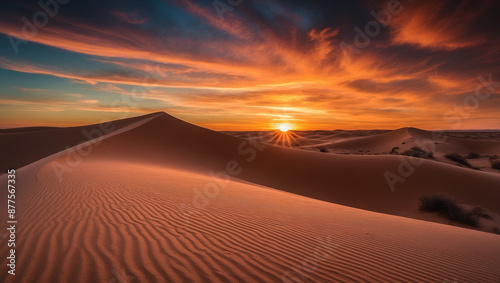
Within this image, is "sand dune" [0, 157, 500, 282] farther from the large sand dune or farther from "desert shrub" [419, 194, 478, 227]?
"desert shrub" [419, 194, 478, 227]

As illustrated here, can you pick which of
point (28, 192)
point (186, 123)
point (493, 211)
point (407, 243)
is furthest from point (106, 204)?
point (186, 123)

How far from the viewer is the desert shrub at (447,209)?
1052 centimetres

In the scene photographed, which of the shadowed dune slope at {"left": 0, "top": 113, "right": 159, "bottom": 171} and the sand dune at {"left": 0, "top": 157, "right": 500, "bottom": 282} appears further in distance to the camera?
the shadowed dune slope at {"left": 0, "top": 113, "right": 159, "bottom": 171}

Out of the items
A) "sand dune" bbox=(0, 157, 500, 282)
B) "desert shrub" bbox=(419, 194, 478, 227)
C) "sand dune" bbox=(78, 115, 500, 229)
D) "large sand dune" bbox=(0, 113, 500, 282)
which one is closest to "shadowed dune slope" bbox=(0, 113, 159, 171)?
"sand dune" bbox=(78, 115, 500, 229)

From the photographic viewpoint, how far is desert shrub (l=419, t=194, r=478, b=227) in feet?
34.5

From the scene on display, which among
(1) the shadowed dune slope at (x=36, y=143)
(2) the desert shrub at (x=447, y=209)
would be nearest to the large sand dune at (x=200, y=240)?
(2) the desert shrub at (x=447, y=209)

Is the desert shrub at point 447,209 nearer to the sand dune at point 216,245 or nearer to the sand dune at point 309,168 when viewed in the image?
the sand dune at point 309,168

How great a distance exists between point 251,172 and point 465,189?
45.3 feet

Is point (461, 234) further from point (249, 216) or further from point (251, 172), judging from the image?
point (251, 172)

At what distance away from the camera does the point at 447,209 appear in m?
11.3

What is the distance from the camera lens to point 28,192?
23.8 feet

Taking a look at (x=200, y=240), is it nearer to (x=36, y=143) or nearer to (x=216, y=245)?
(x=216, y=245)

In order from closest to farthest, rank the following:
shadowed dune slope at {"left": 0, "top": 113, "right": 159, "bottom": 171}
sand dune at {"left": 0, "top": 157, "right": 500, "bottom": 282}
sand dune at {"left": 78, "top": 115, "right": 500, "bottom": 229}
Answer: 1. sand dune at {"left": 0, "top": 157, "right": 500, "bottom": 282}
2. sand dune at {"left": 78, "top": 115, "right": 500, "bottom": 229}
3. shadowed dune slope at {"left": 0, "top": 113, "right": 159, "bottom": 171}

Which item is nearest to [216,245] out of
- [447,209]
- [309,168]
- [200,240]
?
[200,240]
